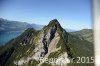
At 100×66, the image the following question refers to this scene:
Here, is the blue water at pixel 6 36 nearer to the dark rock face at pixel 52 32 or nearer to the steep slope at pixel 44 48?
the steep slope at pixel 44 48

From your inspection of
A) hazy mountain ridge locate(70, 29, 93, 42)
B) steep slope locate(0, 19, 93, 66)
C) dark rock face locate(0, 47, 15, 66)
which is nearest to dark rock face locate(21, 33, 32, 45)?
steep slope locate(0, 19, 93, 66)

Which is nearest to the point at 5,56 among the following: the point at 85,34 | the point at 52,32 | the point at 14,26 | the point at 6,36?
the point at 6,36

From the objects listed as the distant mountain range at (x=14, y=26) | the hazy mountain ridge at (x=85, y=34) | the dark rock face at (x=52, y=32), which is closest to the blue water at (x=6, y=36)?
the distant mountain range at (x=14, y=26)

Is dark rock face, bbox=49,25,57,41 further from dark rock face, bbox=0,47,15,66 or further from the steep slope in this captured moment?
dark rock face, bbox=0,47,15,66

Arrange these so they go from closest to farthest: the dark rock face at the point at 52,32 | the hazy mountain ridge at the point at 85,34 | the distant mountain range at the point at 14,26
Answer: the hazy mountain ridge at the point at 85,34 < the distant mountain range at the point at 14,26 < the dark rock face at the point at 52,32

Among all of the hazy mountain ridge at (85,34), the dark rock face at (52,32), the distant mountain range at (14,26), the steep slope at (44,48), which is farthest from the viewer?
the dark rock face at (52,32)

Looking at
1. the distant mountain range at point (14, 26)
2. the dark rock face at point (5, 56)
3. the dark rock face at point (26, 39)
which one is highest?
the distant mountain range at point (14, 26)

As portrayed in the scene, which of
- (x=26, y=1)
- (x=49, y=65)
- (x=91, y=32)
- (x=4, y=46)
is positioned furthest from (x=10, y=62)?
(x=91, y=32)

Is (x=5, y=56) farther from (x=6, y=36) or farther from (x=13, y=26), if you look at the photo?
(x=13, y=26)
